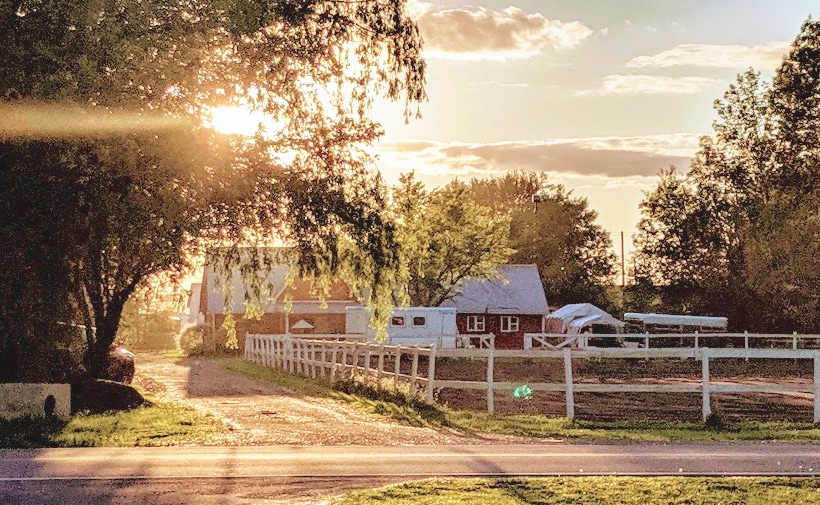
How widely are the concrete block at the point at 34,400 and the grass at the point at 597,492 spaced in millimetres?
10059

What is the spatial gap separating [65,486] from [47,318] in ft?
23.0

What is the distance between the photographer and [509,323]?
6606cm

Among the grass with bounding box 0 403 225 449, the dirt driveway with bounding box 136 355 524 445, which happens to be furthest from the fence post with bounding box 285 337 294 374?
the grass with bounding box 0 403 225 449

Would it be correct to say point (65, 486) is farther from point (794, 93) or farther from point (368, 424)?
point (794, 93)

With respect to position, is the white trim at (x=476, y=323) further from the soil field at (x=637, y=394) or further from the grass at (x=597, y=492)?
the grass at (x=597, y=492)

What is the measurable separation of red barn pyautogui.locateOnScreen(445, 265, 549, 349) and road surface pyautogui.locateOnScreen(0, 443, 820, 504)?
48447 millimetres

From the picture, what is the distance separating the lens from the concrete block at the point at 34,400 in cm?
1952

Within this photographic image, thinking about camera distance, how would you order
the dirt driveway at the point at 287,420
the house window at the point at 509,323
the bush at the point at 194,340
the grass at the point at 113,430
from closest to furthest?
the grass at the point at 113,430
the dirt driveway at the point at 287,420
the bush at the point at 194,340
the house window at the point at 509,323

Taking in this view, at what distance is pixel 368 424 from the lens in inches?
771

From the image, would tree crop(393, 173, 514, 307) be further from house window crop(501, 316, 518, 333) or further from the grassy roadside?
the grassy roadside

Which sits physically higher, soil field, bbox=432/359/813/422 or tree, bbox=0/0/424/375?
tree, bbox=0/0/424/375

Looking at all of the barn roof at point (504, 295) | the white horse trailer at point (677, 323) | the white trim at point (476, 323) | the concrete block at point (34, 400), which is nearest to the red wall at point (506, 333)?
the white trim at point (476, 323)

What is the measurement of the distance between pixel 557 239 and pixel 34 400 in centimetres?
8169

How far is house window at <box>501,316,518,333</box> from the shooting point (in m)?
65.9
